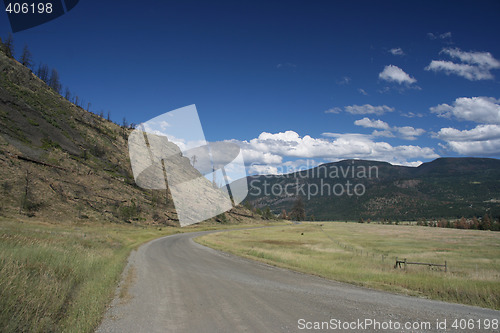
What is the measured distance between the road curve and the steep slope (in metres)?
38.3

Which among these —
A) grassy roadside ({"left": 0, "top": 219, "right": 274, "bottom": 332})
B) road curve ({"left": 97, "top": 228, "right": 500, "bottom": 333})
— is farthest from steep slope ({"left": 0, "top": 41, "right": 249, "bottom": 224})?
road curve ({"left": 97, "top": 228, "right": 500, "bottom": 333})

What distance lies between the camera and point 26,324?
258 inches

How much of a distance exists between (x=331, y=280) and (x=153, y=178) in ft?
286

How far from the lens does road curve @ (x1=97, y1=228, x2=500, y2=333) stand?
7598 mm

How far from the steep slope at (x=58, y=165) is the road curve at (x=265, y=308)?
38324 millimetres

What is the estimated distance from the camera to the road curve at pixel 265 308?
7.60m

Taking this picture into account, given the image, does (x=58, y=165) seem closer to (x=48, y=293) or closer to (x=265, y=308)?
(x=48, y=293)

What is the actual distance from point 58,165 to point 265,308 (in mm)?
62870

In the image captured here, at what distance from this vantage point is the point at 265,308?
30.1 feet

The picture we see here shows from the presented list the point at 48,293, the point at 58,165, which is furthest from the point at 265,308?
the point at 58,165

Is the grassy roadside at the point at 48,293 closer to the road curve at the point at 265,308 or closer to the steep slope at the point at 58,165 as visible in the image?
the road curve at the point at 265,308

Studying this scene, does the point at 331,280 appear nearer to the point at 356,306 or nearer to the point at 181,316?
the point at 356,306

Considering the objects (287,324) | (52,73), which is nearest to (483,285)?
(287,324)

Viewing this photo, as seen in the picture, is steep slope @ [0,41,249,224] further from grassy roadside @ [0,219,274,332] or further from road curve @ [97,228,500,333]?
road curve @ [97,228,500,333]
